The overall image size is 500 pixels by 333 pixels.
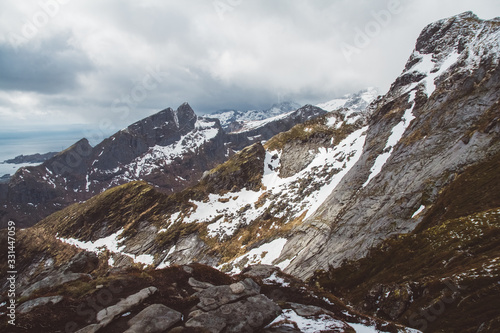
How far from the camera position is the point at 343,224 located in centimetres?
4747

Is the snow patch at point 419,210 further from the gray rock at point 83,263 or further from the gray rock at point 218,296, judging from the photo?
the gray rock at point 83,263

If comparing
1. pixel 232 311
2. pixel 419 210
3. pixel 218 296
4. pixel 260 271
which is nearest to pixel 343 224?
pixel 419 210

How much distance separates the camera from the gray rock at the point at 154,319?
39.5 ft

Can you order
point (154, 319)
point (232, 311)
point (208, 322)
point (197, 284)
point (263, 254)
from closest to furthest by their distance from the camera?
1. point (154, 319)
2. point (208, 322)
3. point (232, 311)
4. point (197, 284)
5. point (263, 254)

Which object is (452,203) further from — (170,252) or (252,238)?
(170,252)

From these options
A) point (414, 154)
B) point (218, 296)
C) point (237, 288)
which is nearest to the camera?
point (218, 296)

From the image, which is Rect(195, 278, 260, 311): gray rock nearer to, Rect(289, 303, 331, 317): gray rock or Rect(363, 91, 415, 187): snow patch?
Rect(289, 303, 331, 317): gray rock

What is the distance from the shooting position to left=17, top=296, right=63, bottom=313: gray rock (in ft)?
43.2

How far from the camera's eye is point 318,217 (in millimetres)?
58031

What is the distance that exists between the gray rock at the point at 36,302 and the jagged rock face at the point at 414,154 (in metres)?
35.6

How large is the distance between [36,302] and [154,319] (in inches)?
283

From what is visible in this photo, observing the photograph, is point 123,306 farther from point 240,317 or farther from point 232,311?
point 240,317

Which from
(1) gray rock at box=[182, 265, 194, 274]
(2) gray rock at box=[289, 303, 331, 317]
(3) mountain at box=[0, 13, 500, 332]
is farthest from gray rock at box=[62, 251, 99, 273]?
(2) gray rock at box=[289, 303, 331, 317]

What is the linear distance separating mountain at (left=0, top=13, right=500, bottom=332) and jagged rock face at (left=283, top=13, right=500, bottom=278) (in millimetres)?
329
